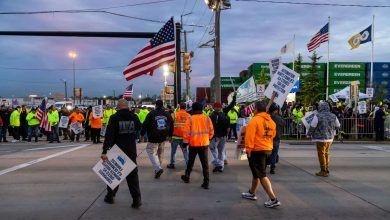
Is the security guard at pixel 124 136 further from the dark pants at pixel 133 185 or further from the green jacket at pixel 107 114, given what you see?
the green jacket at pixel 107 114

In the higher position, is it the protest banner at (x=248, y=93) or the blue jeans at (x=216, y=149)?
the protest banner at (x=248, y=93)

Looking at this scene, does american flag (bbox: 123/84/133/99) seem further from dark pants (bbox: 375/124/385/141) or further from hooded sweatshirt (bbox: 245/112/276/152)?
hooded sweatshirt (bbox: 245/112/276/152)

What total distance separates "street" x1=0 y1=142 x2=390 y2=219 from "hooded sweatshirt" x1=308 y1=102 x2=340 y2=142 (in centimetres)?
96

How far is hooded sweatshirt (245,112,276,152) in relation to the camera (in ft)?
22.5

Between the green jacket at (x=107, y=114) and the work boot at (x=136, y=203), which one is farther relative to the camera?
the green jacket at (x=107, y=114)

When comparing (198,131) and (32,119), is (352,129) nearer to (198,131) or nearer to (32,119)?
(198,131)

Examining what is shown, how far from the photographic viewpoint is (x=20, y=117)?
20609 millimetres

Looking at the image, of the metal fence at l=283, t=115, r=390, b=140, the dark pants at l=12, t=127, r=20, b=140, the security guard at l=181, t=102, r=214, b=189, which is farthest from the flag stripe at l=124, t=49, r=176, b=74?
the dark pants at l=12, t=127, r=20, b=140

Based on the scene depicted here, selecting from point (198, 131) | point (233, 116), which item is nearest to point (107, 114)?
point (233, 116)

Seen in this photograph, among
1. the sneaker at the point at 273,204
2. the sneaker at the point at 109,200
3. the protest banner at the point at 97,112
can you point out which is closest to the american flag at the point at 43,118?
the protest banner at the point at 97,112

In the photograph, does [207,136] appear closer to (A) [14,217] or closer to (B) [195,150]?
(B) [195,150]

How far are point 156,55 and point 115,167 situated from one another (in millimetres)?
5939

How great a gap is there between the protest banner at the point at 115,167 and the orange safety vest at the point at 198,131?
1.96 m

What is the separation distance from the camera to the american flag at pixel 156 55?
12.1 meters
